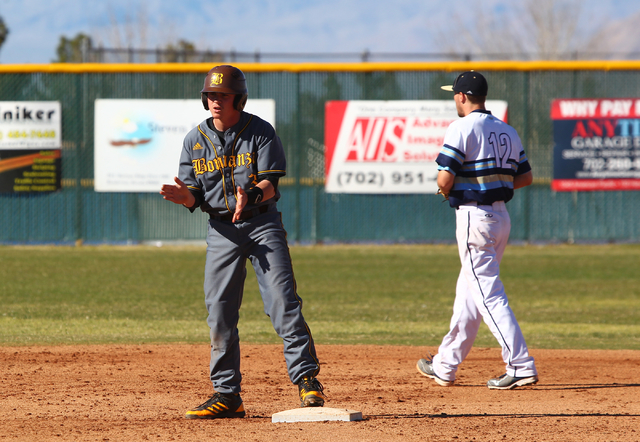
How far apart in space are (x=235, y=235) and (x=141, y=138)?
1168 centimetres

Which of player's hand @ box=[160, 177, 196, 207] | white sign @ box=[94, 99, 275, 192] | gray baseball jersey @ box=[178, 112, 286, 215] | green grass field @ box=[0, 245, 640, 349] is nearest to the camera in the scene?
player's hand @ box=[160, 177, 196, 207]

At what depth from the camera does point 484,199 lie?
16.7ft

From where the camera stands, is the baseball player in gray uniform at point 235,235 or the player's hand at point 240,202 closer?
the player's hand at point 240,202

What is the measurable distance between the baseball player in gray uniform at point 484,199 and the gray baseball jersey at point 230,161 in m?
1.28

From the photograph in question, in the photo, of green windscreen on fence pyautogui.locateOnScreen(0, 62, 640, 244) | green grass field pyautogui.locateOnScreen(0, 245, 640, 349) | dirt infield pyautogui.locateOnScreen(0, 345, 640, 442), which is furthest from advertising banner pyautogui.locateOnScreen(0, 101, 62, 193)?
dirt infield pyautogui.locateOnScreen(0, 345, 640, 442)

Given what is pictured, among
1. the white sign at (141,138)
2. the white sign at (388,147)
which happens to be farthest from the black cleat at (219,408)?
the white sign at (141,138)

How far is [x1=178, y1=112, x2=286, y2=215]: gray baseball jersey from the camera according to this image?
4324 mm

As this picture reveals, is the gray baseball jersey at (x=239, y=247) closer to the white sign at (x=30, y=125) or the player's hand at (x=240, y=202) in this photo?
the player's hand at (x=240, y=202)

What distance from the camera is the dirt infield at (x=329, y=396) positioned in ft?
13.4

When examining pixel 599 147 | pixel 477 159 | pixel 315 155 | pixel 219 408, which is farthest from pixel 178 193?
pixel 599 147

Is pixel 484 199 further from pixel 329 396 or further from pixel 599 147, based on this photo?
pixel 599 147

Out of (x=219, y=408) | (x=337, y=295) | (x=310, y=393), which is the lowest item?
(x=337, y=295)

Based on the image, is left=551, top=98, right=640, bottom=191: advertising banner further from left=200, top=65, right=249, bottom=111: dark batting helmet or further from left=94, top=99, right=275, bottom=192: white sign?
left=200, top=65, right=249, bottom=111: dark batting helmet

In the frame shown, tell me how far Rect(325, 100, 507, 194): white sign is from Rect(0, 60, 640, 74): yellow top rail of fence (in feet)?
2.37
